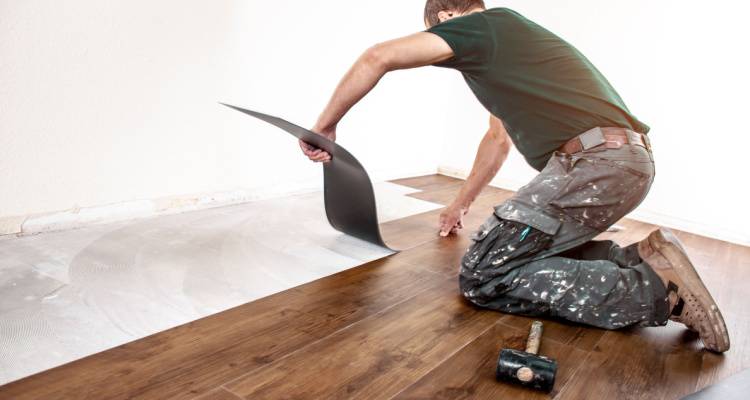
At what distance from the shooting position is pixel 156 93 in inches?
90.7

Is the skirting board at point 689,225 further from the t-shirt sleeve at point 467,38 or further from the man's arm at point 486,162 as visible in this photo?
the t-shirt sleeve at point 467,38

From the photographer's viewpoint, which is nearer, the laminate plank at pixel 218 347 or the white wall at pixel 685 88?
→ the laminate plank at pixel 218 347

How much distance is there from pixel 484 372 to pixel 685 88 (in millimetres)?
2872

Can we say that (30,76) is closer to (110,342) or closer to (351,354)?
(110,342)

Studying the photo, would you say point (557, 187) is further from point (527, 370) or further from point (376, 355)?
point (376, 355)

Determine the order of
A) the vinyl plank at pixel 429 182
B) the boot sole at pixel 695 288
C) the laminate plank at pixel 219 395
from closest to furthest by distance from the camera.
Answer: the laminate plank at pixel 219 395 → the boot sole at pixel 695 288 → the vinyl plank at pixel 429 182

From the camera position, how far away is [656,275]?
1629mm

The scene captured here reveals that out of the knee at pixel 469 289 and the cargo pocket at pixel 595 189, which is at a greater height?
the cargo pocket at pixel 595 189

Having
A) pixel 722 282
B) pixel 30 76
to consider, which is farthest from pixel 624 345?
pixel 30 76

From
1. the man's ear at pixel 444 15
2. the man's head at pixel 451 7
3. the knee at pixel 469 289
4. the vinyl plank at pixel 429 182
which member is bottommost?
the vinyl plank at pixel 429 182

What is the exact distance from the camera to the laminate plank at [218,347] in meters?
1.09

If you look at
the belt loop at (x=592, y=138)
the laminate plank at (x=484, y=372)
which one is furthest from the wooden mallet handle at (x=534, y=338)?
the belt loop at (x=592, y=138)

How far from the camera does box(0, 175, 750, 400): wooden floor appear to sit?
44.7 inches

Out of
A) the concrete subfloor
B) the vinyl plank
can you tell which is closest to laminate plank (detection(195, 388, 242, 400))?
the concrete subfloor
